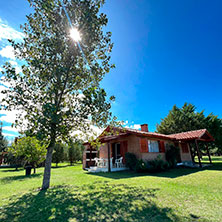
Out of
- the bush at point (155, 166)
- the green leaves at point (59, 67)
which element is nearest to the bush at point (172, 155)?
the bush at point (155, 166)

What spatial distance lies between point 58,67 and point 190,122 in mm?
25040

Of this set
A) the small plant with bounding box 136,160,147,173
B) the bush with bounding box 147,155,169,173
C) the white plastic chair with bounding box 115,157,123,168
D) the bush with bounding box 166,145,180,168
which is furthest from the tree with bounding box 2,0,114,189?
the bush with bounding box 166,145,180,168

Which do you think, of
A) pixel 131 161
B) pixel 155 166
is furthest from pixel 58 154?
pixel 155 166

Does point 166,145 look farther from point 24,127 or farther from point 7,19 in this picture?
point 7,19

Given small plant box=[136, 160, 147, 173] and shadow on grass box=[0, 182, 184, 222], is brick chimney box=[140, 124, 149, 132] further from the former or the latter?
shadow on grass box=[0, 182, 184, 222]

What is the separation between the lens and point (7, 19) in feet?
20.7

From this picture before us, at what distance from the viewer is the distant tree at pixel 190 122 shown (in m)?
21.3

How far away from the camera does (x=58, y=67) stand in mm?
5512

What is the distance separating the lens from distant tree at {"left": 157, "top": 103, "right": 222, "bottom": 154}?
2131cm

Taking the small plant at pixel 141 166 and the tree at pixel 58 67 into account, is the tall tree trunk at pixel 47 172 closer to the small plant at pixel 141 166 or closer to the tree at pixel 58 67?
the tree at pixel 58 67

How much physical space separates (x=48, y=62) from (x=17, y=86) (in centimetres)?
172

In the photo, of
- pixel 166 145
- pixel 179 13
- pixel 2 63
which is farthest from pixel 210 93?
pixel 2 63

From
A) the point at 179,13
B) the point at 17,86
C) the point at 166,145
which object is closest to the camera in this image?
the point at 17,86

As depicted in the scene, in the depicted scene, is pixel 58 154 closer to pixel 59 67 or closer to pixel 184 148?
pixel 184 148
